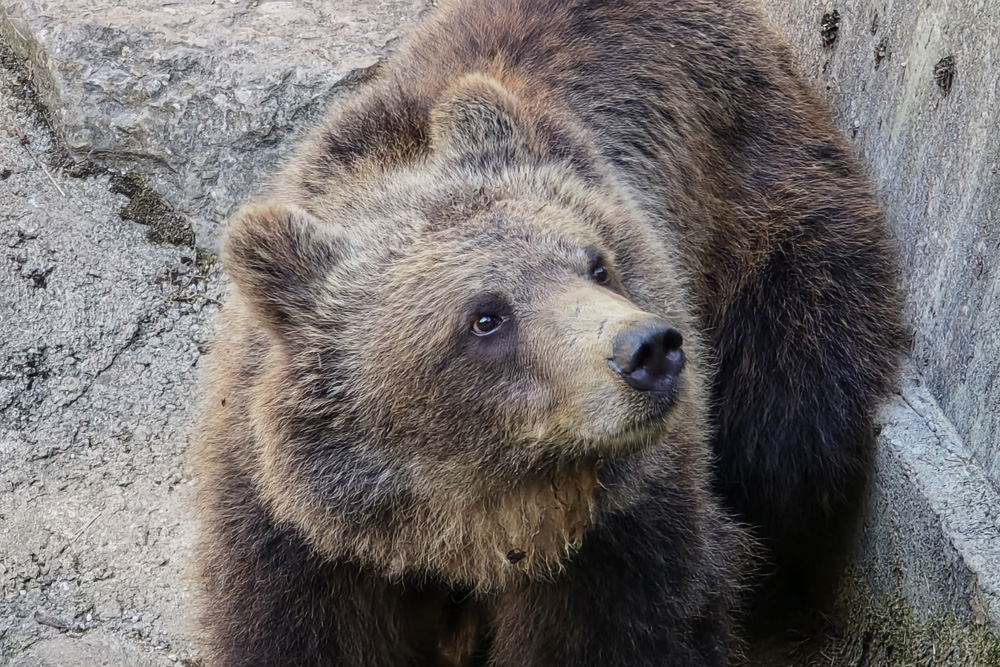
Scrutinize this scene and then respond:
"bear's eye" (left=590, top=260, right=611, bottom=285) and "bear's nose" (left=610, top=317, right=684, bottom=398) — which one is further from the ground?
"bear's nose" (left=610, top=317, right=684, bottom=398)

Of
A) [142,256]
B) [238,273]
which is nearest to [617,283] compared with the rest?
[238,273]

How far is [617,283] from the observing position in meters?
4.07

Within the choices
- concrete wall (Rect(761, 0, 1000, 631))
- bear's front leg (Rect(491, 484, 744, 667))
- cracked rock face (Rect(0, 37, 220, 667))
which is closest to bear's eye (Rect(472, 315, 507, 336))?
bear's front leg (Rect(491, 484, 744, 667))

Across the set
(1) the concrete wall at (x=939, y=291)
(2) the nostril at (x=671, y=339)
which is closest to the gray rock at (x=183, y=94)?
(1) the concrete wall at (x=939, y=291)

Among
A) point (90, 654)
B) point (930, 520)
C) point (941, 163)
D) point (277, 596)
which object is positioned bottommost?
point (90, 654)

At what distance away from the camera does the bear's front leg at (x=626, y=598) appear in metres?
4.19

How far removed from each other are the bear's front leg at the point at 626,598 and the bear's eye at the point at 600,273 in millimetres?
781

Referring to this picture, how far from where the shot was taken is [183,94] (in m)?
7.11

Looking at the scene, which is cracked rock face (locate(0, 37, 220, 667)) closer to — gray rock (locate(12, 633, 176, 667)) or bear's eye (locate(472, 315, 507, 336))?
gray rock (locate(12, 633, 176, 667))

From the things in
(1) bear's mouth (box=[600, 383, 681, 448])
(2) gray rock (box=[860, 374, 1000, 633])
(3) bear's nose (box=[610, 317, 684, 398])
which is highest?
(3) bear's nose (box=[610, 317, 684, 398])

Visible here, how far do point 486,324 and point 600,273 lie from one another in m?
0.43

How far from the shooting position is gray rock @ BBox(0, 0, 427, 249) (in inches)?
281

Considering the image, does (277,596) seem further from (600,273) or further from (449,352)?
(600,273)

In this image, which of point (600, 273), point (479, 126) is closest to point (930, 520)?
point (600, 273)
